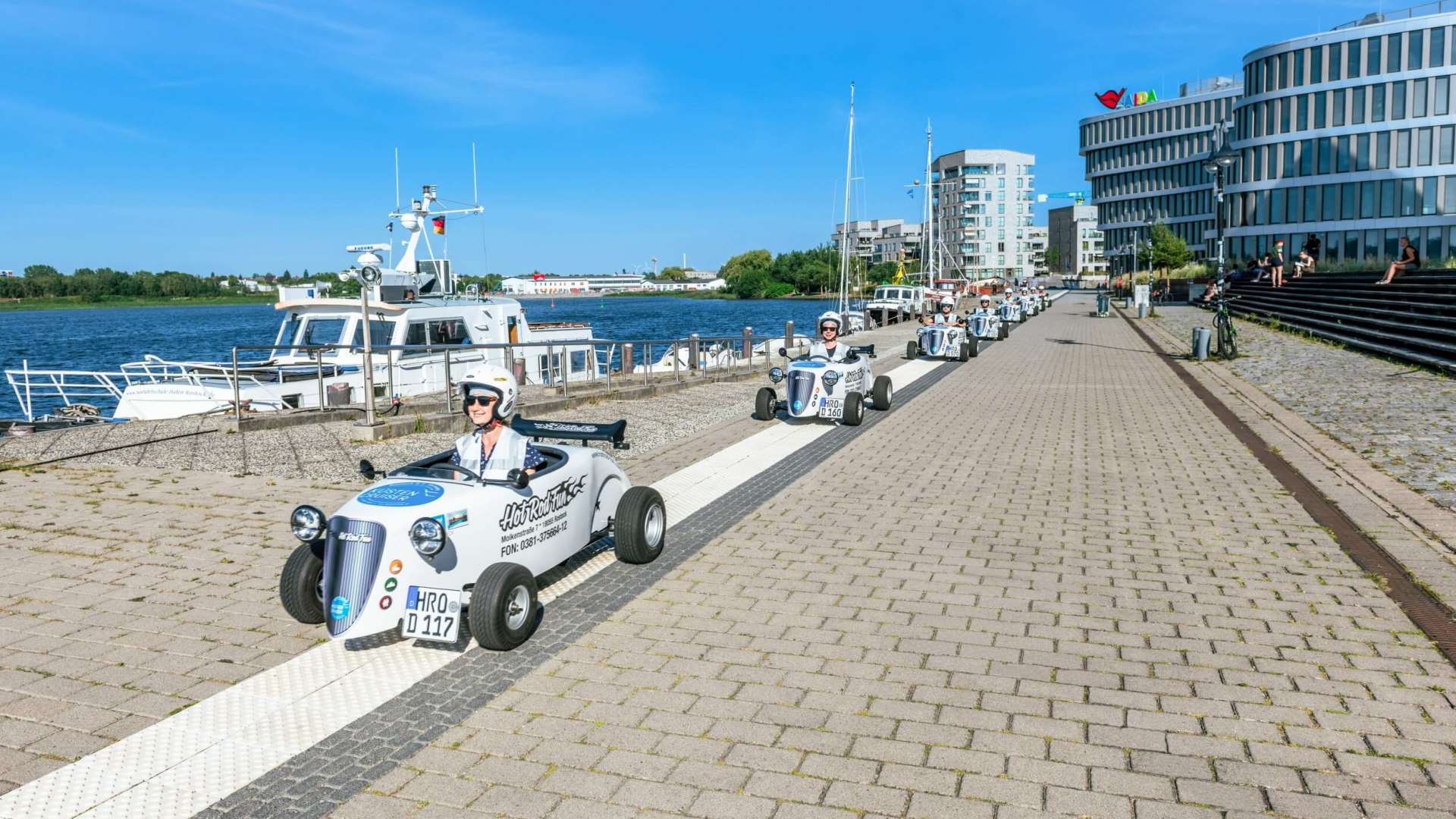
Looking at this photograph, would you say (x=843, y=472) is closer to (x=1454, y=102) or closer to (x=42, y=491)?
(x=42, y=491)

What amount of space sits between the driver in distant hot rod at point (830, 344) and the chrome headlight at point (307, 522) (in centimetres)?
969

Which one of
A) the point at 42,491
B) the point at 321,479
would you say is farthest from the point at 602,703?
the point at 42,491

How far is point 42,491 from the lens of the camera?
955 cm

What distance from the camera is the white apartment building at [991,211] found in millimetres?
152125

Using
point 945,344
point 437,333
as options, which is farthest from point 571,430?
point 945,344

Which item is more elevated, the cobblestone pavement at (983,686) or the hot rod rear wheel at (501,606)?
the hot rod rear wheel at (501,606)

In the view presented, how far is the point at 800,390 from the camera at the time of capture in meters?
14.3

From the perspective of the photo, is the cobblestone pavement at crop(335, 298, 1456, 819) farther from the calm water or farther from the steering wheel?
the calm water

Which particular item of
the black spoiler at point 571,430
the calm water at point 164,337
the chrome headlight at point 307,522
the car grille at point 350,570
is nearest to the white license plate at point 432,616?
the car grille at point 350,570

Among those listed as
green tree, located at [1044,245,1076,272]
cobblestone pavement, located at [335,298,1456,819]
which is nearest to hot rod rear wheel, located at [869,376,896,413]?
cobblestone pavement, located at [335,298,1456,819]

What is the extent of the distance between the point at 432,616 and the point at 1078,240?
623ft

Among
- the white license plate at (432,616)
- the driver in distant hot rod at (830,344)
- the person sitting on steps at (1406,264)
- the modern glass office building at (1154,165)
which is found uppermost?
the modern glass office building at (1154,165)

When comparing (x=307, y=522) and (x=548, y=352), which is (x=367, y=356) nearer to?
(x=548, y=352)

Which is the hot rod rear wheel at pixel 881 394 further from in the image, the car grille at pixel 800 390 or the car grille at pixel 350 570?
the car grille at pixel 350 570
